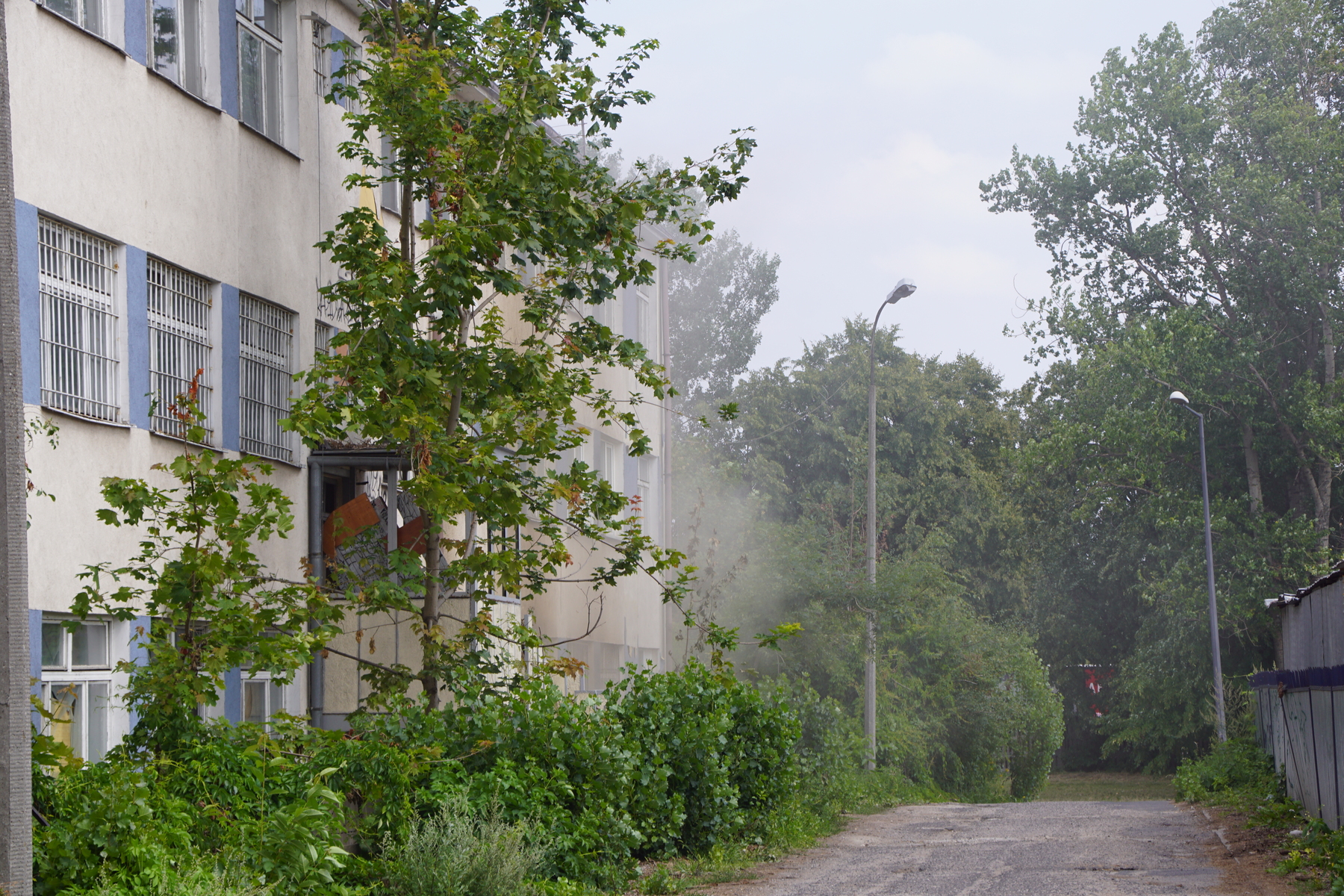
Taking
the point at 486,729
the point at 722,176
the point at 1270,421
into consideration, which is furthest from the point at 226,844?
the point at 1270,421

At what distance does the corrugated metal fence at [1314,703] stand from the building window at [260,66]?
11675mm

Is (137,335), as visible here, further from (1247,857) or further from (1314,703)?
(1314,703)

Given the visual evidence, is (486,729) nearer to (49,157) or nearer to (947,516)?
(49,157)

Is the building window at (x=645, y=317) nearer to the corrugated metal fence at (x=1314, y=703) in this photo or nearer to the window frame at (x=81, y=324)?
the corrugated metal fence at (x=1314, y=703)

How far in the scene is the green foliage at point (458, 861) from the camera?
927 centimetres

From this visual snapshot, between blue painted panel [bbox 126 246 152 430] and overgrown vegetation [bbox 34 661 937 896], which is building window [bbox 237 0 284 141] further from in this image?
overgrown vegetation [bbox 34 661 937 896]

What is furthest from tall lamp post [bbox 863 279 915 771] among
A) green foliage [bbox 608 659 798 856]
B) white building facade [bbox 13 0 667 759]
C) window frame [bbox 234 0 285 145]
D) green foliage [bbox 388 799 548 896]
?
green foliage [bbox 388 799 548 896]

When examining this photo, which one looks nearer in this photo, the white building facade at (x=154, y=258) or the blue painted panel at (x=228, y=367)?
the white building facade at (x=154, y=258)

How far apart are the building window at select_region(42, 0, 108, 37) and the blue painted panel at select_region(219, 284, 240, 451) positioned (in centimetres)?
267

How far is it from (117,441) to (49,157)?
2.34 meters

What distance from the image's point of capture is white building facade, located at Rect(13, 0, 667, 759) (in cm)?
1113

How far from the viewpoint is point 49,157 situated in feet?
36.9

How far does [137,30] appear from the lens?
1254 cm

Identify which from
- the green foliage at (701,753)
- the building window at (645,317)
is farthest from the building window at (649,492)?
the green foliage at (701,753)
